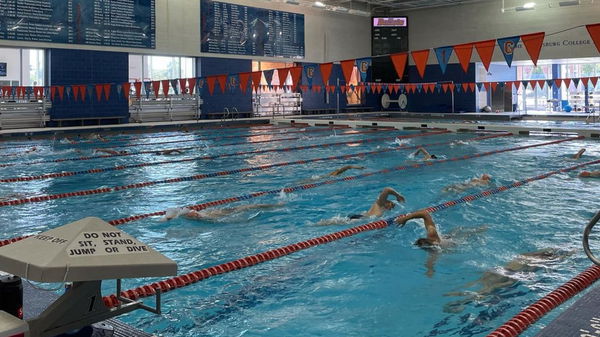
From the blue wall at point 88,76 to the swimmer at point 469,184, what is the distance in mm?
11843

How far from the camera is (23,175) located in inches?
313

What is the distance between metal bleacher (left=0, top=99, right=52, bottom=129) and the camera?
1438cm

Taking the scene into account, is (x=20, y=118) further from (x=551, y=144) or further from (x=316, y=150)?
(x=551, y=144)

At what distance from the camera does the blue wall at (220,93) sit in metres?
18.6

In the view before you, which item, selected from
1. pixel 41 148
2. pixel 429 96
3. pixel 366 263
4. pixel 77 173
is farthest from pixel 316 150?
pixel 429 96

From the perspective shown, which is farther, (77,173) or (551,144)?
(551,144)

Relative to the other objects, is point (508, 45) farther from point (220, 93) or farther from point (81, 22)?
point (220, 93)

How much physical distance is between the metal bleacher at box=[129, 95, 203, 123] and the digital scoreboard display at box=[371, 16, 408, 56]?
A: 7.09m

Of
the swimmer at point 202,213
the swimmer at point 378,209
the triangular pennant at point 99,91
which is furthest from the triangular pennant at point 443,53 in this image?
the triangular pennant at point 99,91

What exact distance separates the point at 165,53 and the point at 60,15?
3266 mm

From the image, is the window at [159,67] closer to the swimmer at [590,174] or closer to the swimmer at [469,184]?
the swimmer at [469,184]

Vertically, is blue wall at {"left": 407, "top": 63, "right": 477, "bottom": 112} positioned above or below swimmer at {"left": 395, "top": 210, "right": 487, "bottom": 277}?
above

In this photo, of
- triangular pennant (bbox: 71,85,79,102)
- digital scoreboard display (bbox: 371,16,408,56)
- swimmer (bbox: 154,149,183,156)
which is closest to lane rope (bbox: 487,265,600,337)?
swimmer (bbox: 154,149,183,156)

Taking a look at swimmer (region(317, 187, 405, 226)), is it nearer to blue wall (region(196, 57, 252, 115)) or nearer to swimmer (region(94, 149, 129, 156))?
swimmer (region(94, 149, 129, 156))
